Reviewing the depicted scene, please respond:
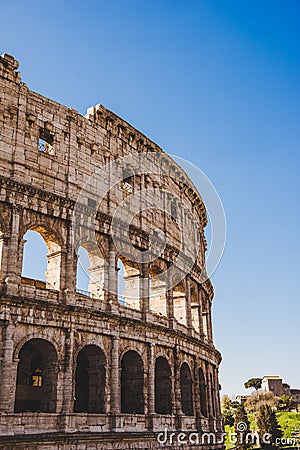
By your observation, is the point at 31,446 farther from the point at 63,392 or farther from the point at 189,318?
the point at 189,318

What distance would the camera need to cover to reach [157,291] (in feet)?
71.6

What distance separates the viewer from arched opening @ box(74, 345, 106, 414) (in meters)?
16.7

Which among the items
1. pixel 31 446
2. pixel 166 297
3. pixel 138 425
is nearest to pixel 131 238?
pixel 166 297

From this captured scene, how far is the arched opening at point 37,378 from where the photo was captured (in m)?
15.3

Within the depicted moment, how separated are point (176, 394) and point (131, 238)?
243 inches

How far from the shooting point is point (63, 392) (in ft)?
50.0

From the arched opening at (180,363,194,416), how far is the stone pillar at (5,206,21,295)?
940cm

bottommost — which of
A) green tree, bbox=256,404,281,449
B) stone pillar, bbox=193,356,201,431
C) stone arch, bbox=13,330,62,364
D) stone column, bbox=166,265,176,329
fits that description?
green tree, bbox=256,404,281,449

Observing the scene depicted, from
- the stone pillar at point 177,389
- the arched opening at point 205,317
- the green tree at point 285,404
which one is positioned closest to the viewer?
the stone pillar at point 177,389

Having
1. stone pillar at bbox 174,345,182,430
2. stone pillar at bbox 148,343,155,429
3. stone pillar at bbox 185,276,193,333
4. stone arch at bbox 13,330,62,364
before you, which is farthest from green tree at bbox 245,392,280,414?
stone arch at bbox 13,330,62,364

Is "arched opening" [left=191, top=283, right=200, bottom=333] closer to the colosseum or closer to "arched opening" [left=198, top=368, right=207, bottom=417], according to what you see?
the colosseum

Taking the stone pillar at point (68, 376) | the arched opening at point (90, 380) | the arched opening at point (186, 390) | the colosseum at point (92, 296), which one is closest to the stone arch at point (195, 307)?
the colosseum at point (92, 296)

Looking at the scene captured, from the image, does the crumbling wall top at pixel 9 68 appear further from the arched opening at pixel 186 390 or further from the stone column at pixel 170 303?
the arched opening at pixel 186 390

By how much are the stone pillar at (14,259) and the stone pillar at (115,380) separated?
4.12m
